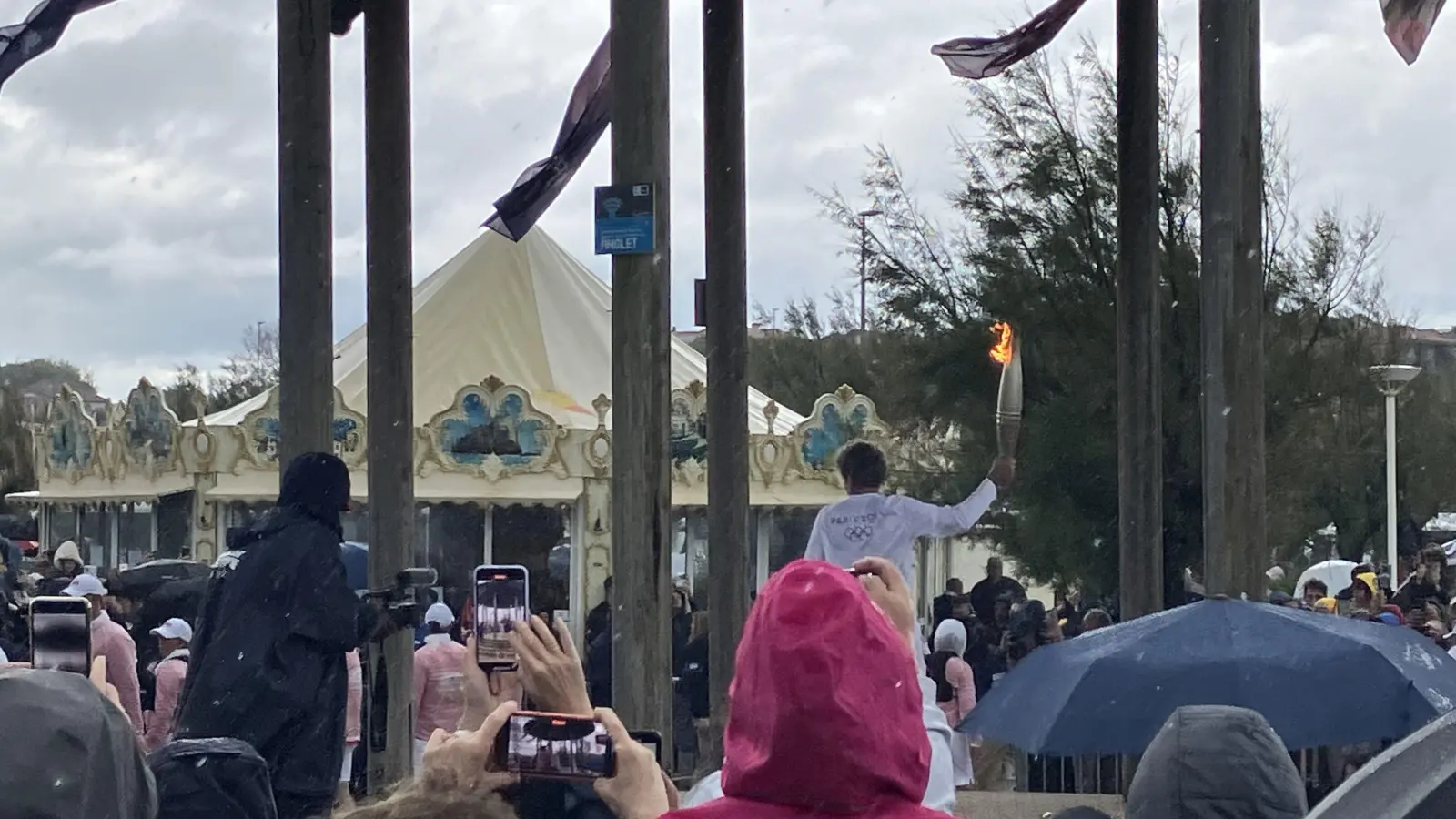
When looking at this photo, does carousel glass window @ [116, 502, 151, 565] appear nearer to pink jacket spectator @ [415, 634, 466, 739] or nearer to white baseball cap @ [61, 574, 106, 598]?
white baseball cap @ [61, 574, 106, 598]

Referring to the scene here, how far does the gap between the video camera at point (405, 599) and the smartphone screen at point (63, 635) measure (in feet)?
6.26

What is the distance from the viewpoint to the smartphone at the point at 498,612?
384 centimetres

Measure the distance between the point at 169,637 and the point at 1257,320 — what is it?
7.95 meters

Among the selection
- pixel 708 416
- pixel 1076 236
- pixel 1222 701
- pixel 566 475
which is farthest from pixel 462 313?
pixel 1222 701

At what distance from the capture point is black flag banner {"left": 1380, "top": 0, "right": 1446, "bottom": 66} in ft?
28.7

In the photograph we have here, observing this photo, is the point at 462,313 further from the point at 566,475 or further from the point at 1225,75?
the point at 1225,75

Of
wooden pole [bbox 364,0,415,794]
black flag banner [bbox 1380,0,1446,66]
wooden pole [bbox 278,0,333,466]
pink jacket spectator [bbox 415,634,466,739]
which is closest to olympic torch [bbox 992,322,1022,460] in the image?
black flag banner [bbox 1380,0,1446,66]

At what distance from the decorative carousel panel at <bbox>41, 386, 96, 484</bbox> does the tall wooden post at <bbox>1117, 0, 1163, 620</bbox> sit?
2252cm

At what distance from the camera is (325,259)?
818 centimetres

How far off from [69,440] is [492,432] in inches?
368

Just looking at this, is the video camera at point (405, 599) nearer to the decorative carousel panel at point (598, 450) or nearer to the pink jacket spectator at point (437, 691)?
the pink jacket spectator at point (437, 691)

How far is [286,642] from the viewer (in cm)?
642

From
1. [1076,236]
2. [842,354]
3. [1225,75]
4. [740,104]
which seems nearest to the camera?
[1225,75]

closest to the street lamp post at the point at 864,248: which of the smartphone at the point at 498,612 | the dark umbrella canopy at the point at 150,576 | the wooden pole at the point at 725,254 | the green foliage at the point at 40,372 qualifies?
the dark umbrella canopy at the point at 150,576
